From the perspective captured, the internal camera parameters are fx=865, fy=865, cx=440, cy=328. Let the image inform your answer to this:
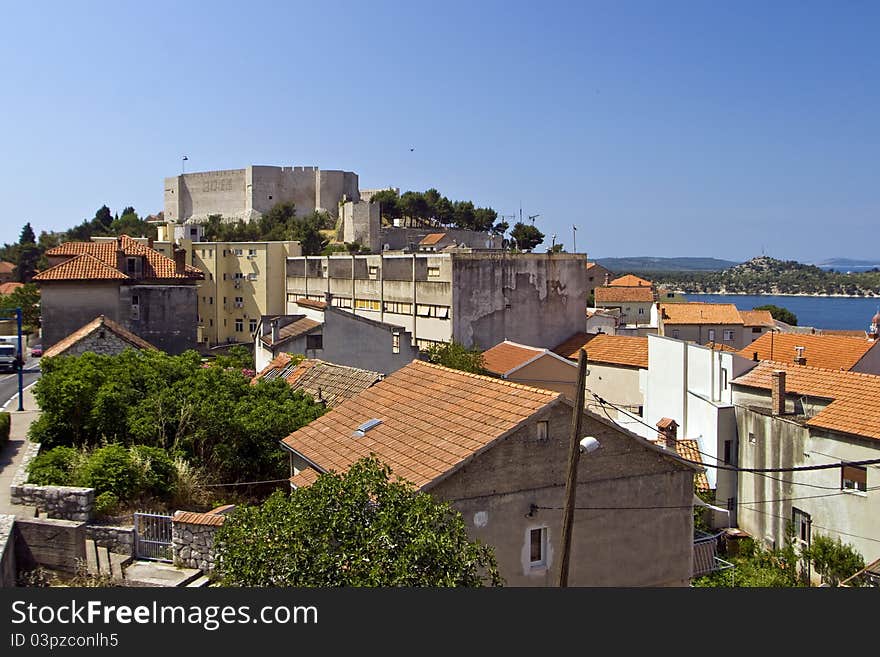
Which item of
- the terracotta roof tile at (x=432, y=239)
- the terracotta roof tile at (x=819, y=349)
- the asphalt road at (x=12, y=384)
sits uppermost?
the terracotta roof tile at (x=432, y=239)

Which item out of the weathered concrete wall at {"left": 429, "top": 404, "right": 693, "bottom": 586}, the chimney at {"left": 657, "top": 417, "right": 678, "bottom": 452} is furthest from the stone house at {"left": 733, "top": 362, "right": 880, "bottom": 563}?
the weathered concrete wall at {"left": 429, "top": 404, "right": 693, "bottom": 586}

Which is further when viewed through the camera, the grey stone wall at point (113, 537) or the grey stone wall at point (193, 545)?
the grey stone wall at point (113, 537)

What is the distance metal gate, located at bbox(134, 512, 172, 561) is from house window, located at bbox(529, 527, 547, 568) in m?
5.28

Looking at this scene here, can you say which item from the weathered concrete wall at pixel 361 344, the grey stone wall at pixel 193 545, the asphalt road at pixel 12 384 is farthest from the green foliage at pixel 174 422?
the weathered concrete wall at pixel 361 344

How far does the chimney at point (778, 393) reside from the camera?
22141mm

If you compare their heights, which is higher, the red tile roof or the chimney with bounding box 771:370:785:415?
the red tile roof

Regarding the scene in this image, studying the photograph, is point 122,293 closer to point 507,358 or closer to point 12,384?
point 12,384

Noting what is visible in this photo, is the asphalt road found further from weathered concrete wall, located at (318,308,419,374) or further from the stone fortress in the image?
the stone fortress

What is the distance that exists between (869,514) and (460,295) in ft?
95.4

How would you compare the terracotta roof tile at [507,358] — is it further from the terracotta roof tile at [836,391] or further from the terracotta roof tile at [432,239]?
the terracotta roof tile at [432,239]

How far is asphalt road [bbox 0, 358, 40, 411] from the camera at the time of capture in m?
24.5

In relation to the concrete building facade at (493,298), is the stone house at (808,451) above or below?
below

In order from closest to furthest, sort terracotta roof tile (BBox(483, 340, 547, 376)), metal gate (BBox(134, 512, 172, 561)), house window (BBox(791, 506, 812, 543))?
1. metal gate (BBox(134, 512, 172, 561))
2. house window (BBox(791, 506, 812, 543))
3. terracotta roof tile (BBox(483, 340, 547, 376))

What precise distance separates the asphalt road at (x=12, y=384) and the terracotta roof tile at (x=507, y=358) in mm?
16998
